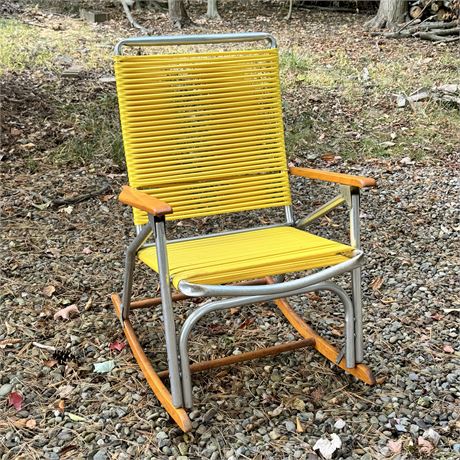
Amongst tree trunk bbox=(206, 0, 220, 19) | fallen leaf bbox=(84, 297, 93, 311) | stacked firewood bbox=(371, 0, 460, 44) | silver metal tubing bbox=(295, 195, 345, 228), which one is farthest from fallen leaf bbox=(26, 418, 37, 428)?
tree trunk bbox=(206, 0, 220, 19)

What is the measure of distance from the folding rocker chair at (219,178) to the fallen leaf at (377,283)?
0.50 metres

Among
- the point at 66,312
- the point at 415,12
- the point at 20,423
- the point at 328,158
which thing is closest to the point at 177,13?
the point at 415,12

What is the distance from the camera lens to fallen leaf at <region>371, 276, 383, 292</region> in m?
2.76

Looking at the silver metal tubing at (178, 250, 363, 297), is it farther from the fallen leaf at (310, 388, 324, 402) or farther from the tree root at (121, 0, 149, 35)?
the tree root at (121, 0, 149, 35)

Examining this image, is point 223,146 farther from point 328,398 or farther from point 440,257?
point 440,257

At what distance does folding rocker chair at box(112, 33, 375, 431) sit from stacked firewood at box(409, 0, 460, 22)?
23.0ft

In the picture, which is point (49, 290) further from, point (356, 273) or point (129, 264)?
point (356, 273)

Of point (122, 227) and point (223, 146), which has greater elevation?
point (223, 146)

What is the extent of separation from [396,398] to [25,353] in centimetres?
135

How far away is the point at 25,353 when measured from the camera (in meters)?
2.28

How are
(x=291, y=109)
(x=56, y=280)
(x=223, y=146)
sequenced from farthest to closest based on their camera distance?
(x=291, y=109) < (x=56, y=280) < (x=223, y=146)

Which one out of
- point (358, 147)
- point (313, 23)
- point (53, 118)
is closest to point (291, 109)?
point (358, 147)

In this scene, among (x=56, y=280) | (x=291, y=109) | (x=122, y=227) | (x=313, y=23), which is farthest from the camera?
(x=313, y=23)

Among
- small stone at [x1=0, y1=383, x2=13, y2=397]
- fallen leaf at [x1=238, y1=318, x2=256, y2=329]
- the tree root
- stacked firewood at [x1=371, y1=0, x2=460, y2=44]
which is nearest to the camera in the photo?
small stone at [x1=0, y1=383, x2=13, y2=397]
